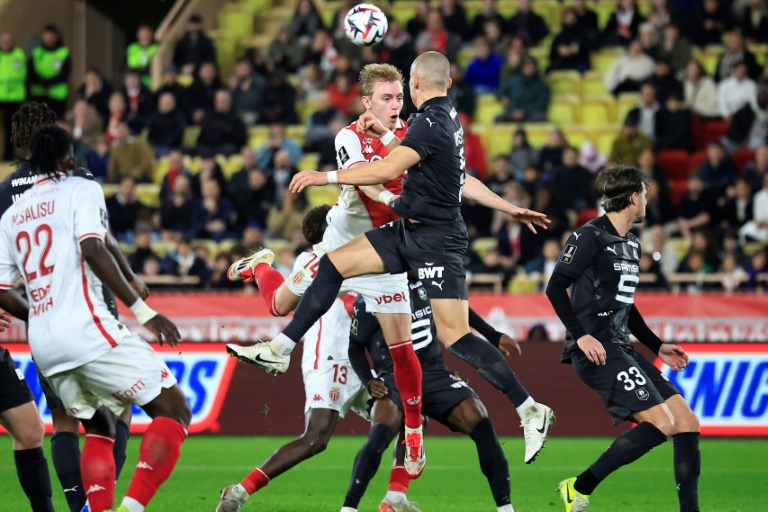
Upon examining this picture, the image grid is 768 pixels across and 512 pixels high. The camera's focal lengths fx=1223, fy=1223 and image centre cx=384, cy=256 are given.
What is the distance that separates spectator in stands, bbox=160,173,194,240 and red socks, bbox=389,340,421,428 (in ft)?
36.2

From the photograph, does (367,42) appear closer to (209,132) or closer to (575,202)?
(575,202)

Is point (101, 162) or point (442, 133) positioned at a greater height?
point (442, 133)

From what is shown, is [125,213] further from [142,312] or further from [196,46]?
[142,312]

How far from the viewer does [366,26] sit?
9461mm

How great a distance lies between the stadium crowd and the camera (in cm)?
1664

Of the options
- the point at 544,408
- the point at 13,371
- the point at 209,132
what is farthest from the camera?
the point at 209,132

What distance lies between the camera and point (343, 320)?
8938 millimetres

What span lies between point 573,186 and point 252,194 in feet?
15.7

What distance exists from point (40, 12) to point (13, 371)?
17437 mm

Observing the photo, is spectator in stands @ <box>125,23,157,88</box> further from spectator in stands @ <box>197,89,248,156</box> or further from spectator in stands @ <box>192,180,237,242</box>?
spectator in stands @ <box>192,180,237,242</box>

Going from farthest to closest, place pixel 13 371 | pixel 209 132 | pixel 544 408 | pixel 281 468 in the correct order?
pixel 209 132 → pixel 281 468 → pixel 544 408 → pixel 13 371

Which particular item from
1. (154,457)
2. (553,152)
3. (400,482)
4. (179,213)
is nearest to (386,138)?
(400,482)

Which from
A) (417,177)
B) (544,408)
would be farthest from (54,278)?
(544,408)

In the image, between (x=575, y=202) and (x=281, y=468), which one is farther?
(x=575, y=202)
